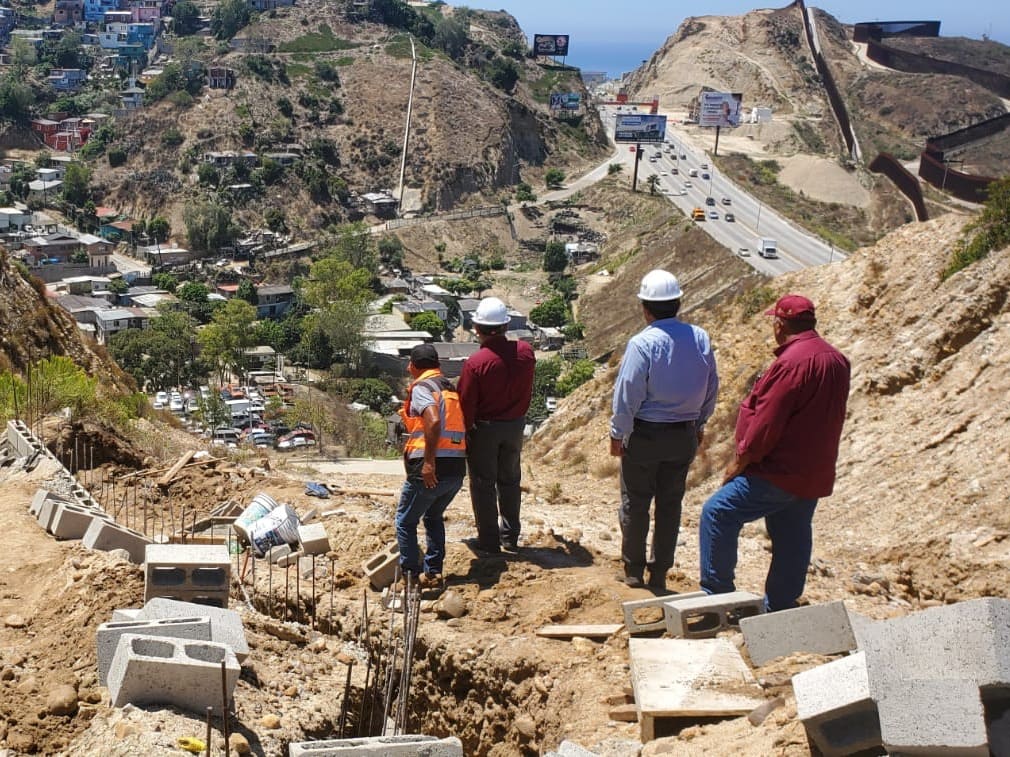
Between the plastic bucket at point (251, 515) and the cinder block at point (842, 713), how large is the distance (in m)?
4.28

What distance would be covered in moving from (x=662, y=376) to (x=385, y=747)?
7.58 feet

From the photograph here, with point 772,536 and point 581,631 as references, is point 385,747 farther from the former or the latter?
point 772,536

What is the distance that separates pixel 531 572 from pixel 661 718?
2011mm

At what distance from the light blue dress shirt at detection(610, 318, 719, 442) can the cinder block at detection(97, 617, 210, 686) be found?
2.13 meters

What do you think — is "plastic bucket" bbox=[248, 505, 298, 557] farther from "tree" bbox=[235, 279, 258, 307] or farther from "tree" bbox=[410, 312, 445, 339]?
"tree" bbox=[235, 279, 258, 307]

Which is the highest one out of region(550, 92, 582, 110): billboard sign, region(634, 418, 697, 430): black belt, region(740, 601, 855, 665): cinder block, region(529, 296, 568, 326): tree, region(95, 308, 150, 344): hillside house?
region(550, 92, 582, 110): billboard sign

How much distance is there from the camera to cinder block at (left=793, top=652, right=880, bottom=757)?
9.80 ft

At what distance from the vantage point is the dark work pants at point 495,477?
575 centimetres

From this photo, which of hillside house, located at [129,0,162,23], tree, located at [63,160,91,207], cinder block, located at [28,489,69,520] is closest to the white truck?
cinder block, located at [28,489,69,520]

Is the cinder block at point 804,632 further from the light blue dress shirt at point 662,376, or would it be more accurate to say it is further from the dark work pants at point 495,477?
the dark work pants at point 495,477

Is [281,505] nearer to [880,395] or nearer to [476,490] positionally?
[476,490]

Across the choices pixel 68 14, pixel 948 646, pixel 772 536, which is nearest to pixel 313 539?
pixel 772 536

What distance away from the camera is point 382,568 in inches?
230

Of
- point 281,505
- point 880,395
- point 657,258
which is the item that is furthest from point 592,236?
point 281,505
